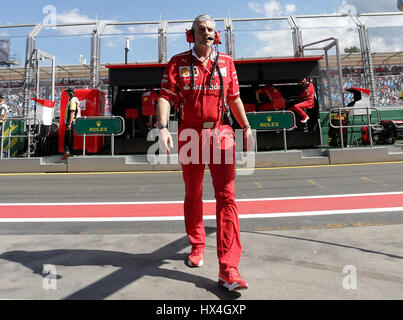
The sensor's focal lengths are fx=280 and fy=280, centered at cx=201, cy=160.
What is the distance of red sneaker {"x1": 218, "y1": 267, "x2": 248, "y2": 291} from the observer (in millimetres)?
1615

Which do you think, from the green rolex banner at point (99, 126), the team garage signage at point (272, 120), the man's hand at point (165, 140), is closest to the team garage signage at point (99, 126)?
the green rolex banner at point (99, 126)

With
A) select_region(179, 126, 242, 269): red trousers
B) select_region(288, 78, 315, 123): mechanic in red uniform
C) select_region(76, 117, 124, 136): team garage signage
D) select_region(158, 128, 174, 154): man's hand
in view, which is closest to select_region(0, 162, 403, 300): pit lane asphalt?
select_region(179, 126, 242, 269): red trousers

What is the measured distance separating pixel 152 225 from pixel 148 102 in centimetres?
752

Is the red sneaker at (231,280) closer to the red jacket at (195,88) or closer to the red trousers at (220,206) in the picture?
the red trousers at (220,206)

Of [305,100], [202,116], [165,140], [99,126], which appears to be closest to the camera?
[165,140]

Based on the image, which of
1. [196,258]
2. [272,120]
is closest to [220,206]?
[196,258]

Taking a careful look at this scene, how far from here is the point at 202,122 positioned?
203 cm

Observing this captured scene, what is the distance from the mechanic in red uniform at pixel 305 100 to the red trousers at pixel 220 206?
867cm

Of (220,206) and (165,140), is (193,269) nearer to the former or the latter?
(220,206)

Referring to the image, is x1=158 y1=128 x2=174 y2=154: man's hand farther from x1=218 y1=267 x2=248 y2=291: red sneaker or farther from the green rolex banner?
the green rolex banner

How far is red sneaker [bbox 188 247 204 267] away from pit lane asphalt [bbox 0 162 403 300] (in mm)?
51

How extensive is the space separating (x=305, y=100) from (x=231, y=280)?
974 centimetres

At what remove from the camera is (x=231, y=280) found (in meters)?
1.63

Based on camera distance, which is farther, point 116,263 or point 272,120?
point 272,120
